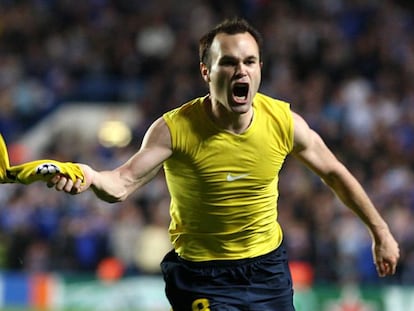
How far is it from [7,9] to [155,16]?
239 cm

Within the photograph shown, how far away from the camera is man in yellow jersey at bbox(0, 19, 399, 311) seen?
5254 mm

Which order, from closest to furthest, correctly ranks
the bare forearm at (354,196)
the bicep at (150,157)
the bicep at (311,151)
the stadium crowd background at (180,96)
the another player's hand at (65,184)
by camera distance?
the another player's hand at (65,184) → the bicep at (150,157) → the bicep at (311,151) → the bare forearm at (354,196) → the stadium crowd background at (180,96)

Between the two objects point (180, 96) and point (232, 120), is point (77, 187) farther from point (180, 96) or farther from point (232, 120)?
point (180, 96)

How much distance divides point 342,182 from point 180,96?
844 centimetres

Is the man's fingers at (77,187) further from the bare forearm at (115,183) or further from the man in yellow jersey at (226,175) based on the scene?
the man in yellow jersey at (226,175)

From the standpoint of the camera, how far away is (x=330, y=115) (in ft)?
43.2

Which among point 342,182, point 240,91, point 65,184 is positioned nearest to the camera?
point 65,184

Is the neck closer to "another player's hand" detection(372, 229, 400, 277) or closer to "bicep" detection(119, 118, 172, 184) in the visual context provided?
"bicep" detection(119, 118, 172, 184)

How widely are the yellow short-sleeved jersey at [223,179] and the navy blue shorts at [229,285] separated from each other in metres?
0.05

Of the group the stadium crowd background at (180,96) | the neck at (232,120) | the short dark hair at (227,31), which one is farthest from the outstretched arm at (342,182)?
the stadium crowd background at (180,96)

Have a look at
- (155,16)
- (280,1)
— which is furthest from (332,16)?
(155,16)

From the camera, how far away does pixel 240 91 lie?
17.3 ft

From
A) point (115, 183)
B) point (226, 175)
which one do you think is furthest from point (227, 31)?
point (115, 183)

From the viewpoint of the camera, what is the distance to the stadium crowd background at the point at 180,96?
11.9 metres
